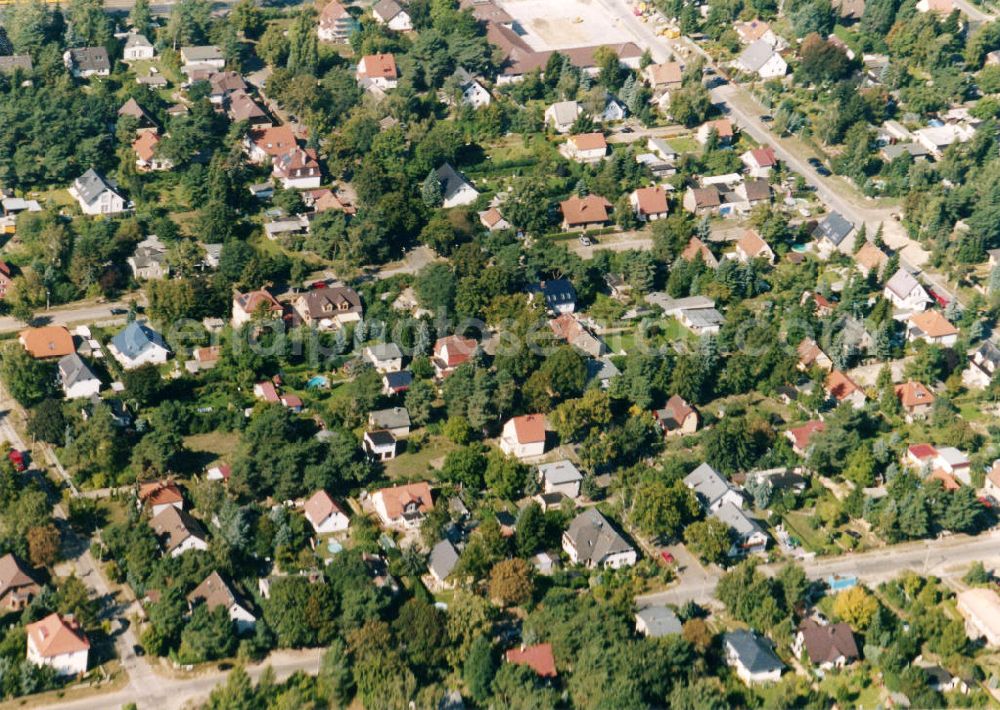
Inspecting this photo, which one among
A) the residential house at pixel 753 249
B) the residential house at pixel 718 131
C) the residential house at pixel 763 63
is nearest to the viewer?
the residential house at pixel 753 249

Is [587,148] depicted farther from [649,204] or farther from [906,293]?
[906,293]

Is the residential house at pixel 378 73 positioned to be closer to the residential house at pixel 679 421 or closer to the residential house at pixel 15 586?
the residential house at pixel 679 421

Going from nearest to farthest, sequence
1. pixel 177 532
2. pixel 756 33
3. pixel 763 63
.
→ pixel 177 532 → pixel 763 63 → pixel 756 33

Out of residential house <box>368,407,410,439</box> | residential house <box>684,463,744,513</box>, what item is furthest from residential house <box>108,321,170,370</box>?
residential house <box>684,463,744,513</box>

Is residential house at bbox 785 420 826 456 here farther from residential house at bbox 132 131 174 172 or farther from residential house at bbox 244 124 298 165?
residential house at bbox 132 131 174 172

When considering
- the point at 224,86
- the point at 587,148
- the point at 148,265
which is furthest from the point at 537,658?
the point at 224,86

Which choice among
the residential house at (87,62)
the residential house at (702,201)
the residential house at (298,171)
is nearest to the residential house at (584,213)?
the residential house at (702,201)
